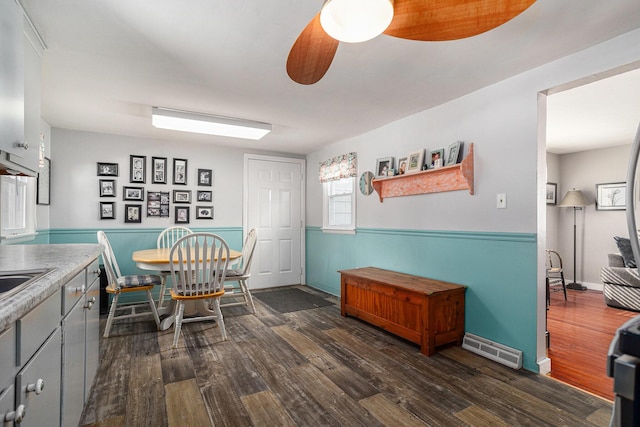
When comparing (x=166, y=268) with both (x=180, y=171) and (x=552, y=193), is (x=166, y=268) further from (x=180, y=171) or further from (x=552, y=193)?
(x=552, y=193)

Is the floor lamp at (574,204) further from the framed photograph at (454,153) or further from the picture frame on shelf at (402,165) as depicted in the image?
the framed photograph at (454,153)

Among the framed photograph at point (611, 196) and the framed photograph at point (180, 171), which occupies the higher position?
the framed photograph at point (180, 171)

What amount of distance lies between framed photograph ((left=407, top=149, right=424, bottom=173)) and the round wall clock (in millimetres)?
758

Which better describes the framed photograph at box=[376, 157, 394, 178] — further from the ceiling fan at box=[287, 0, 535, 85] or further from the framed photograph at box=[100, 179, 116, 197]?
the framed photograph at box=[100, 179, 116, 197]

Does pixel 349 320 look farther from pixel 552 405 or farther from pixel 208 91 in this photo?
pixel 208 91

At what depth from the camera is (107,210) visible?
4270mm

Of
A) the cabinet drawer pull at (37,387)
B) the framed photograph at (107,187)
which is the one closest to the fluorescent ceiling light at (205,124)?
the framed photograph at (107,187)

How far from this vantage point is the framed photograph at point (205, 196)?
482 centimetres

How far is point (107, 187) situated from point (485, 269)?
175 inches

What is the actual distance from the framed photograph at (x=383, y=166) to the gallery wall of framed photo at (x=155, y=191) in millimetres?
2489

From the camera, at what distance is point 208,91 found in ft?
9.35

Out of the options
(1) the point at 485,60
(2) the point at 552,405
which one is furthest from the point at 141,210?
(2) the point at 552,405

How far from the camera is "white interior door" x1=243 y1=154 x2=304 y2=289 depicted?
5172 millimetres

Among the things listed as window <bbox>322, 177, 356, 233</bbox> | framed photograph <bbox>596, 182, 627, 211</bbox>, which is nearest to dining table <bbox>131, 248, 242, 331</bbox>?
window <bbox>322, 177, 356, 233</bbox>
